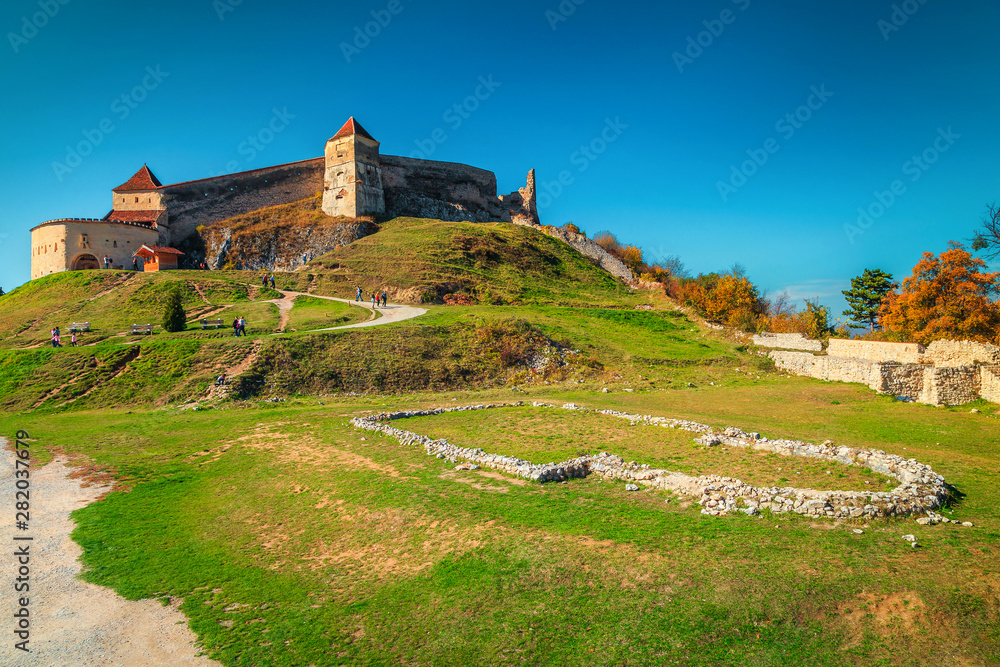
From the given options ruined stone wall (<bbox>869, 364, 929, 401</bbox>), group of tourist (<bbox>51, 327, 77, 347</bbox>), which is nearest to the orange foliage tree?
ruined stone wall (<bbox>869, 364, 929, 401</bbox>)

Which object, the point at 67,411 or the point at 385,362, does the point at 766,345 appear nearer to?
the point at 385,362

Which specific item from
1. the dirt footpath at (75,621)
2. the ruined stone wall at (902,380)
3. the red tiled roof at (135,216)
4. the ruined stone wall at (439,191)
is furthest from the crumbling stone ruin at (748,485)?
the ruined stone wall at (439,191)

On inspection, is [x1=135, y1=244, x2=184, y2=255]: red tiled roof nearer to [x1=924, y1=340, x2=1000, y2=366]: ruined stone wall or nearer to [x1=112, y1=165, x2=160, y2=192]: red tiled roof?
[x1=112, y1=165, x2=160, y2=192]: red tiled roof

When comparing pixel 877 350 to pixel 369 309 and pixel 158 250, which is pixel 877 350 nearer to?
pixel 369 309

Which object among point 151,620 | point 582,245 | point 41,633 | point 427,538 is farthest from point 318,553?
point 582,245

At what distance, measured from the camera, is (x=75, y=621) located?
717 cm

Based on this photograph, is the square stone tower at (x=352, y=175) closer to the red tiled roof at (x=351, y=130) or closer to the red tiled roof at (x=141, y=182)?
the red tiled roof at (x=351, y=130)

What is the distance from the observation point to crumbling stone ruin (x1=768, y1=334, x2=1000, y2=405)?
1795cm

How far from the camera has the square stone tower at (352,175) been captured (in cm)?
5716

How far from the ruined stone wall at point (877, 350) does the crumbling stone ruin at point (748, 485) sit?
1431cm

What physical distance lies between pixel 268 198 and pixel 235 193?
3292 mm

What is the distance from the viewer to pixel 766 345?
3300 cm

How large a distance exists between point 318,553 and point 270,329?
22664 mm

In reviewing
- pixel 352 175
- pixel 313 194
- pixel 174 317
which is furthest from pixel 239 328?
pixel 313 194
